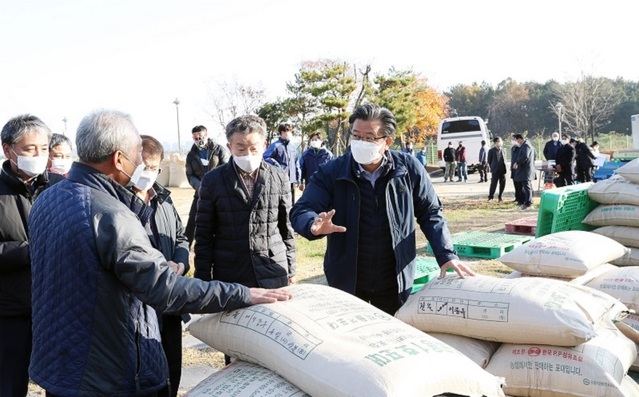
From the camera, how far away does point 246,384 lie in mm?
2160

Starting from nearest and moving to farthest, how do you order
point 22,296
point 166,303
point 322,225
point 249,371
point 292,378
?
point 166,303 < point 292,378 < point 249,371 < point 322,225 < point 22,296

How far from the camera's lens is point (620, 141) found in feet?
130

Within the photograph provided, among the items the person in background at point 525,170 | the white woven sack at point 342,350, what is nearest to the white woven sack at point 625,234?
the white woven sack at point 342,350

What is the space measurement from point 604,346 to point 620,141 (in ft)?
135

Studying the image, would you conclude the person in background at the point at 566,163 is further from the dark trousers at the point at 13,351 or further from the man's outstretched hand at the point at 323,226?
the dark trousers at the point at 13,351

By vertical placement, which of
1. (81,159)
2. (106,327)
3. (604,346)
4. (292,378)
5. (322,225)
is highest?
(81,159)

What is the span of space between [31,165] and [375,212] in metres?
1.69

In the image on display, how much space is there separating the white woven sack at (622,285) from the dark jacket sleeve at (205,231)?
90.9 inches

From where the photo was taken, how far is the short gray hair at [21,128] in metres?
3.04

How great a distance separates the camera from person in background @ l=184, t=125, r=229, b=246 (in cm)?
739

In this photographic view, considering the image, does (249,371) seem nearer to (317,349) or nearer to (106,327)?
(317,349)

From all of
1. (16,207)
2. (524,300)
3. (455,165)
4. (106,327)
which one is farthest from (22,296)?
(455,165)

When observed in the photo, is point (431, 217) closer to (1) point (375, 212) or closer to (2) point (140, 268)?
(1) point (375, 212)

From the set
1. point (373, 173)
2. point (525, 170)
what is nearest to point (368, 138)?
point (373, 173)
